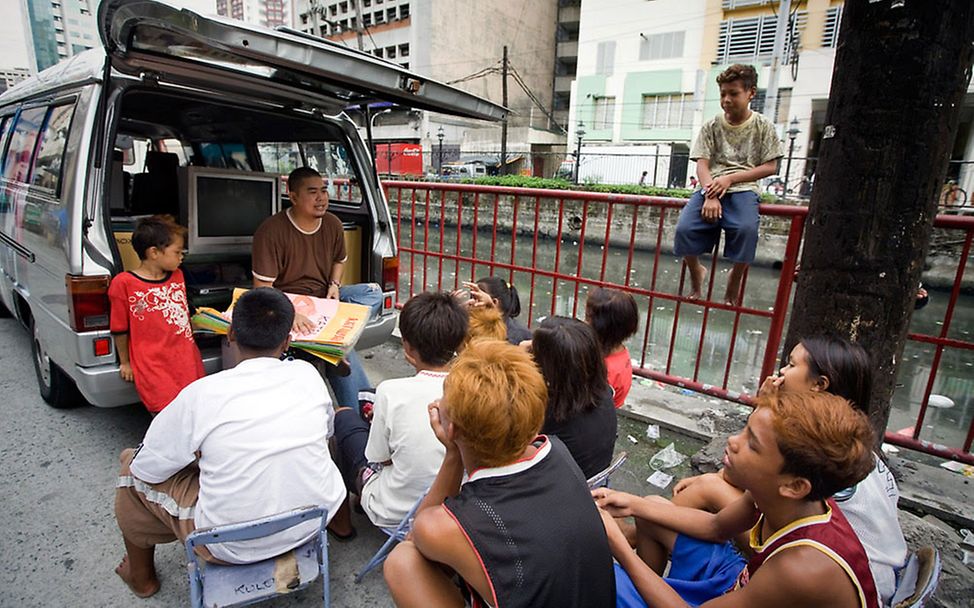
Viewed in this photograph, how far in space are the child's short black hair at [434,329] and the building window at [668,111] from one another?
1071 inches

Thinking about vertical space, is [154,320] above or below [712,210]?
below

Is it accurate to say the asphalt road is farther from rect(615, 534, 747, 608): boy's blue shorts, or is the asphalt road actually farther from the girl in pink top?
the girl in pink top

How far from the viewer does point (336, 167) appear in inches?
160

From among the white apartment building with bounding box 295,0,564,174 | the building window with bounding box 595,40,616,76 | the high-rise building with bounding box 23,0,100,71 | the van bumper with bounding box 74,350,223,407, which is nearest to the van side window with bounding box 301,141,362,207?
the van bumper with bounding box 74,350,223,407

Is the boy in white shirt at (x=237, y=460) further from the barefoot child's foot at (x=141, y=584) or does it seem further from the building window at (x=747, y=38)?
the building window at (x=747, y=38)

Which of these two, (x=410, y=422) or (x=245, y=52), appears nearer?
(x=410, y=422)

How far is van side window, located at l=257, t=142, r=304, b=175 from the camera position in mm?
4297

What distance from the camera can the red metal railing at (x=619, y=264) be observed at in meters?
3.00

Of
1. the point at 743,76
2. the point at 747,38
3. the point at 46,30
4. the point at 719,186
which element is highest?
the point at 747,38

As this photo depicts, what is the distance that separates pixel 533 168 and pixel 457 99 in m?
28.6

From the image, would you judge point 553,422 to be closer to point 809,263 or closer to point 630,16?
point 809,263

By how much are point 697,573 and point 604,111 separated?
2966cm

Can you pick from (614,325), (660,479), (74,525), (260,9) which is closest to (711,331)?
(660,479)

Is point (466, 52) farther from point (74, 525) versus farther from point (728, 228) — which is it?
point (74, 525)
